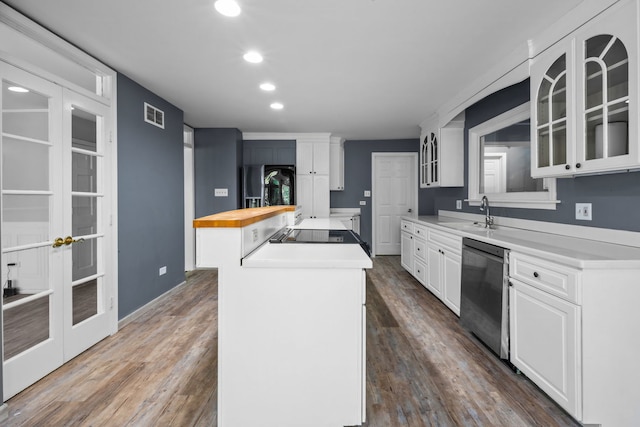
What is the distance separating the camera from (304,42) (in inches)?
90.7

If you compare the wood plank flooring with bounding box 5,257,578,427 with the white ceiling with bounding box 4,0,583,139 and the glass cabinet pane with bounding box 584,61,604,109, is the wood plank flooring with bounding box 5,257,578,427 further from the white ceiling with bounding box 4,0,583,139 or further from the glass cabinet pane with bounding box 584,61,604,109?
the white ceiling with bounding box 4,0,583,139

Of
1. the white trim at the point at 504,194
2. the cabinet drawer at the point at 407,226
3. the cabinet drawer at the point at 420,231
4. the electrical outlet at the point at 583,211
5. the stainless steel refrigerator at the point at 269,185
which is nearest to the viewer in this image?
the electrical outlet at the point at 583,211

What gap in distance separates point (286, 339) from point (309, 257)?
1.36ft

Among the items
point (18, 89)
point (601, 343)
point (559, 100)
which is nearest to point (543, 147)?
point (559, 100)

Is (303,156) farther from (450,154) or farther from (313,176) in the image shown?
(450,154)

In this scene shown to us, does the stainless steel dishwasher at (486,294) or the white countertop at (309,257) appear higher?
the white countertop at (309,257)

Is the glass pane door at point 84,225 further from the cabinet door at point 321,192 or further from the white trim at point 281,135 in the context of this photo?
the cabinet door at point 321,192

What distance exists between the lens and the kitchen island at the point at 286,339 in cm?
147

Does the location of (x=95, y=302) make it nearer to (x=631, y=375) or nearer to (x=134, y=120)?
(x=134, y=120)

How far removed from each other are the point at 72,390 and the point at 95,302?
828 millimetres

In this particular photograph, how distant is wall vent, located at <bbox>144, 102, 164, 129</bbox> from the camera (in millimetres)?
3236

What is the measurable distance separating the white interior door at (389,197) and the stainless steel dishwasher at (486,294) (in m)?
3.51

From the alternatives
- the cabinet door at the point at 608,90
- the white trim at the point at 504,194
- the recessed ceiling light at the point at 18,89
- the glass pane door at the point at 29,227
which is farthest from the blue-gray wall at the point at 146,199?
the white trim at the point at 504,194

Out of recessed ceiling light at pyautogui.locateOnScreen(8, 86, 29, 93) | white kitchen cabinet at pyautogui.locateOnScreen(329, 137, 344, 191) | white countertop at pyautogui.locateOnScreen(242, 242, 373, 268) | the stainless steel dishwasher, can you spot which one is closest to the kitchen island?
white countertop at pyautogui.locateOnScreen(242, 242, 373, 268)
